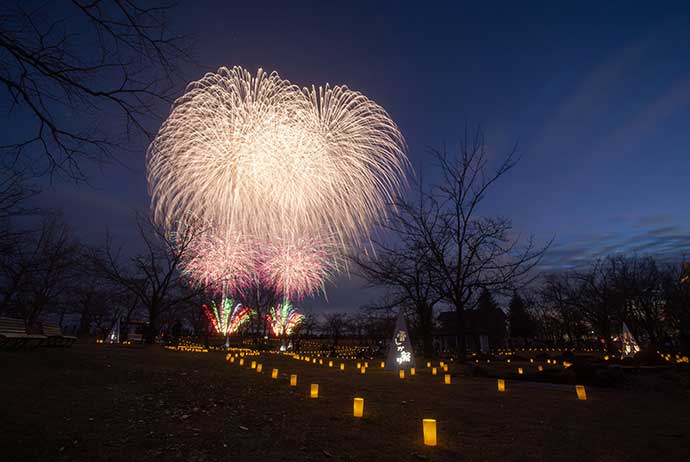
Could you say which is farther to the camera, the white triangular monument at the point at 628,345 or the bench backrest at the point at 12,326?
the white triangular monument at the point at 628,345

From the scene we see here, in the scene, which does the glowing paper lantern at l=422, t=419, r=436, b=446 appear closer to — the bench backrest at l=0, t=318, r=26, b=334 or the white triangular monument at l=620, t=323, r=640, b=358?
the bench backrest at l=0, t=318, r=26, b=334

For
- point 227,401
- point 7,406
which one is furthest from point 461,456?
point 7,406

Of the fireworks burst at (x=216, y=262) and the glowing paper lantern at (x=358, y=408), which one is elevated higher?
the fireworks burst at (x=216, y=262)

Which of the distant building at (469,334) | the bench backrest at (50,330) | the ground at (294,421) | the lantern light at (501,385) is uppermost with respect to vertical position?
Result: the distant building at (469,334)

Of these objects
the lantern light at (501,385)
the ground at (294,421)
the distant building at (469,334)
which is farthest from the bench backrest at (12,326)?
the distant building at (469,334)

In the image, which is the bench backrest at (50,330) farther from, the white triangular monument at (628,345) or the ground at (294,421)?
the white triangular monument at (628,345)

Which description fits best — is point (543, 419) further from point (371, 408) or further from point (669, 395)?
point (669, 395)

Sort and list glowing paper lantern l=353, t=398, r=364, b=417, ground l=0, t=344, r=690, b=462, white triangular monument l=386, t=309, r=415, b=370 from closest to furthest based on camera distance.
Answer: ground l=0, t=344, r=690, b=462, glowing paper lantern l=353, t=398, r=364, b=417, white triangular monument l=386, t=309, r=415, b=370

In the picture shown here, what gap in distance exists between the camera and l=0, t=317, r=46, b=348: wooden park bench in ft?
33.2

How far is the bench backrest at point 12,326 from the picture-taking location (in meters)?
10.9

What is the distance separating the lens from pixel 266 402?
6.54m

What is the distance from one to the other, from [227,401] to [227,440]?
220 centimetres

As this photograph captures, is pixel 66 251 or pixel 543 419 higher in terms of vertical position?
pixel 66 251

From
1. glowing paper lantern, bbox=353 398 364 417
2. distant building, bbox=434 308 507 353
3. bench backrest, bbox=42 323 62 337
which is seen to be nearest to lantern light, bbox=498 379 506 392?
glowing paper lantern, bbox=353 398 364 417
